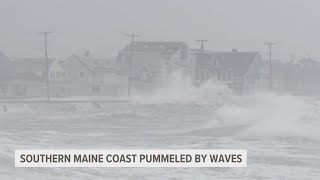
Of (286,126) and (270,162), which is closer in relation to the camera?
(270,162)

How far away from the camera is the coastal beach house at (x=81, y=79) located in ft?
237

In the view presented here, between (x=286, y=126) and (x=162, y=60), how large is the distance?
4576 cm

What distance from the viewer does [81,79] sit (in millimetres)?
72625

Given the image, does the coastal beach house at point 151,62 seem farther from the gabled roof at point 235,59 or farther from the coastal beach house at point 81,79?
the gabled roof at point 235,59

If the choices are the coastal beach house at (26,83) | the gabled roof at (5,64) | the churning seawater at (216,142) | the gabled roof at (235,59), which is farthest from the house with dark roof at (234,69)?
the churning seawater at (216,142)

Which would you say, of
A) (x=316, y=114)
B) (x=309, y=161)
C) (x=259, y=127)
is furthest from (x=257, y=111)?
(x=309, y=161)

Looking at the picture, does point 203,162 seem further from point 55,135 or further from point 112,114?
point 112,114

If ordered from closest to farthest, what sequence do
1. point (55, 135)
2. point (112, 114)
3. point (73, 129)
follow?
point (55, 135)
point (73, 129)
point (112, 114)

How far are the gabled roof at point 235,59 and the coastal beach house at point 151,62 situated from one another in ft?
14.9

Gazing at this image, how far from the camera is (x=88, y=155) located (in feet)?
59.7

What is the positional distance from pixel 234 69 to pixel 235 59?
148cm
